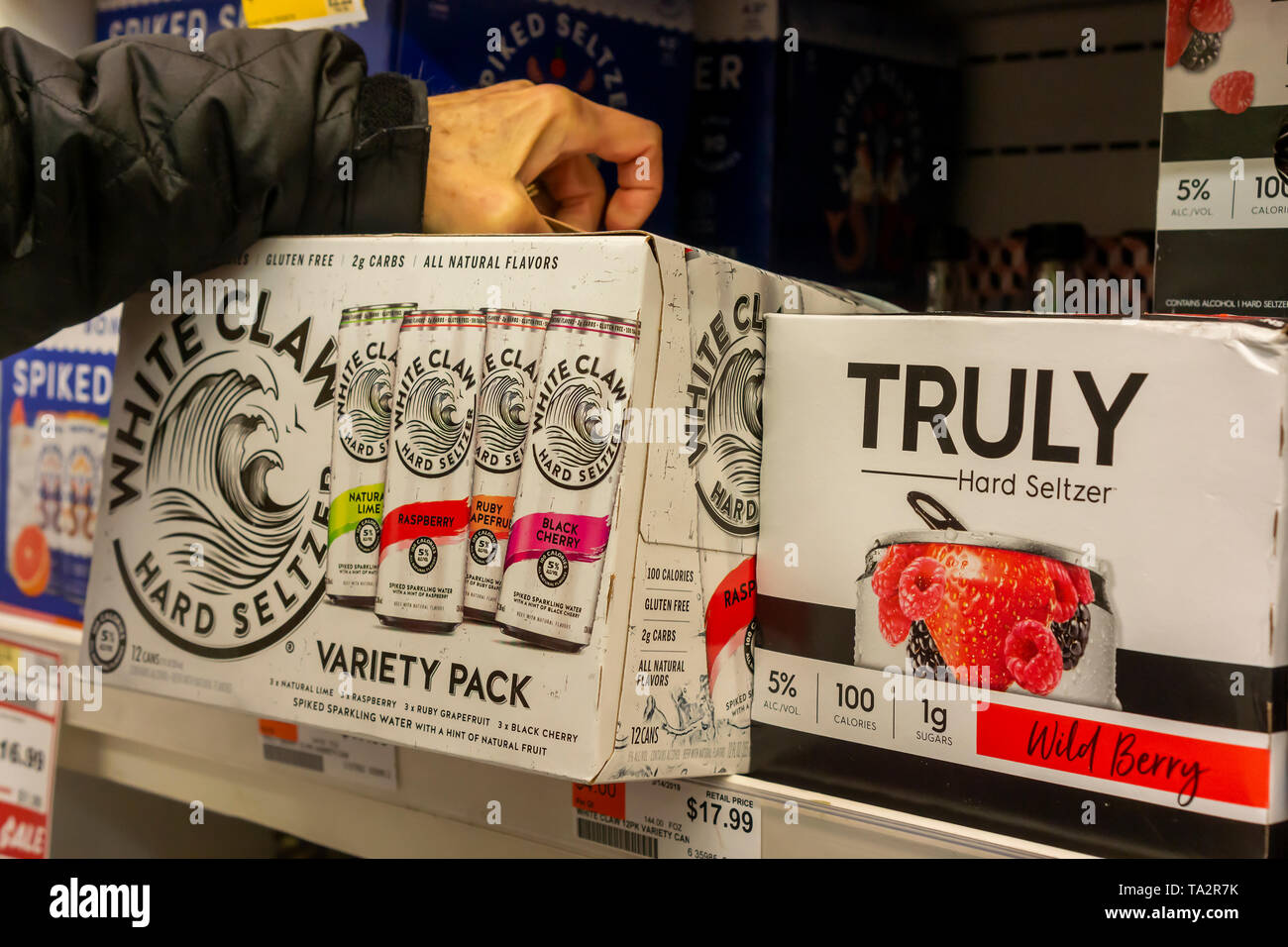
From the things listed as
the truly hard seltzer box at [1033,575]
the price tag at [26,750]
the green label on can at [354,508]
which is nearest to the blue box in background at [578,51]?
the green label on can at [354,508]

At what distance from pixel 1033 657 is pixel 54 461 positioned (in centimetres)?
117

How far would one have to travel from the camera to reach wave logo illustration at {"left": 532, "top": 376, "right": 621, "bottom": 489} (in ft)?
2.55

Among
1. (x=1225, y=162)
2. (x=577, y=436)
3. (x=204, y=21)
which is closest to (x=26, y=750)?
(x=204, y=21)

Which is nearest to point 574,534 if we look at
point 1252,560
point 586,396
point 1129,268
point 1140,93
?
point 586,396

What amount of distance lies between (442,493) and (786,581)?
0.89 ft

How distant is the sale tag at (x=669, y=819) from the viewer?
0.89 meters

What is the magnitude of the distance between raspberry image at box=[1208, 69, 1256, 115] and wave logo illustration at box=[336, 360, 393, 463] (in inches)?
26.5

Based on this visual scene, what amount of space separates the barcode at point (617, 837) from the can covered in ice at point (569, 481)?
0.25 meters

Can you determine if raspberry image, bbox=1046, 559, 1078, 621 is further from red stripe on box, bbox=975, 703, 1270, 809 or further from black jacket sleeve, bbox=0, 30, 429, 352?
black jacket sleeve, bbox=0, 30, 429, 352

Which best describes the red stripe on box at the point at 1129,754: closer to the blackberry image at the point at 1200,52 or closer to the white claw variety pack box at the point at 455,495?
the white claw variety pack box at the point at 455,495

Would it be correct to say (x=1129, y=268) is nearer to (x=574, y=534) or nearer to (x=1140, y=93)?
(x=1140, y=93)

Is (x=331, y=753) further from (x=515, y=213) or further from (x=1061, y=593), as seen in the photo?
(x=1061, y=593)

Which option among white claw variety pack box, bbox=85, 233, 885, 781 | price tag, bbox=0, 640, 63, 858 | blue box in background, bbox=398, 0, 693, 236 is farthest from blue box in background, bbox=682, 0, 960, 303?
price tag, bbox=0, 640, 63, 858

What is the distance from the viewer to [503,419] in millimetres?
829
